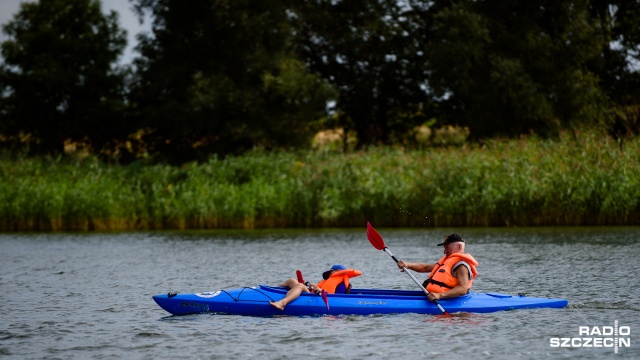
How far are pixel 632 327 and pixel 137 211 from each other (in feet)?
57.4

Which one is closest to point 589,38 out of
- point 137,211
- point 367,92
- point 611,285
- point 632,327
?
point 367,92

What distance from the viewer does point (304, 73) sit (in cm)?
3959

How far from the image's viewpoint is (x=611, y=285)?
14.6 m

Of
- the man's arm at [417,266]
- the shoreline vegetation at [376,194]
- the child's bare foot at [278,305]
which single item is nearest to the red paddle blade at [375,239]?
the man's arm at [417,266]

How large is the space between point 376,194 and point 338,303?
1309 centimetres

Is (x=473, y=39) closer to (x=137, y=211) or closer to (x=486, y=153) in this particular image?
(x=486, y=153)
